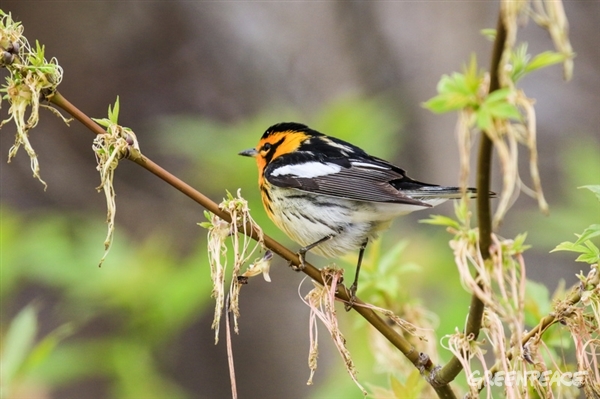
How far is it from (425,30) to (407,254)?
8.64ft

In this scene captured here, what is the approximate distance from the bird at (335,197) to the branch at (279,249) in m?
0.84

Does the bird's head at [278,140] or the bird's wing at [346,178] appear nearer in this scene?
the bird's wing at [346,178]

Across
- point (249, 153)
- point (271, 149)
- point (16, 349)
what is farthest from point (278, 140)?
point (16, 349)

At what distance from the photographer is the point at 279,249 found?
A: 1876 mm

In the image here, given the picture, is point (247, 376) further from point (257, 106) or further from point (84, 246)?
point (84, 246)

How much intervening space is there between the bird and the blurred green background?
0.42 m

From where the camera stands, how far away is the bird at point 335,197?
2.82 m

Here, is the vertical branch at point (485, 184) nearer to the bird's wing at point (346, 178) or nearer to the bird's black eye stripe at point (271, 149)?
the bird's wing at point (346, 178)

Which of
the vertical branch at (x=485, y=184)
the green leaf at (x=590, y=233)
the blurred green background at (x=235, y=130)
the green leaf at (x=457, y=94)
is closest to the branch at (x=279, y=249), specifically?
the vertical branch at (x=485, y=184)

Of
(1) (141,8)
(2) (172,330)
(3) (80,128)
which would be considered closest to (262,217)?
(2) (172,330)

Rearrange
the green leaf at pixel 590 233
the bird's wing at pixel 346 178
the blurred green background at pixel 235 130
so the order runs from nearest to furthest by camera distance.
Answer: the green leaf at pixel 590 233, the bird's wing at pixel 346 178, the blurred green background at pixel 235 130

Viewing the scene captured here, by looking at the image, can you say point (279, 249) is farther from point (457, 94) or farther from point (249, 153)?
point (249, 153)

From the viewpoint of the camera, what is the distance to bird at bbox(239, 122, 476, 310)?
2.82 metres

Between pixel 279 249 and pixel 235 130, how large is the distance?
210cm
